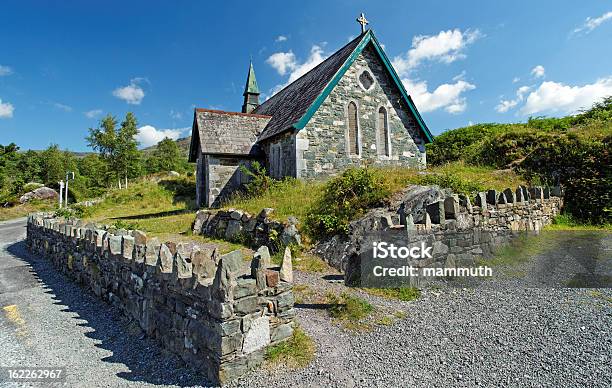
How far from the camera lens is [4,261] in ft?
36.4

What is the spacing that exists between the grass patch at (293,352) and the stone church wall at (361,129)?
962 cm

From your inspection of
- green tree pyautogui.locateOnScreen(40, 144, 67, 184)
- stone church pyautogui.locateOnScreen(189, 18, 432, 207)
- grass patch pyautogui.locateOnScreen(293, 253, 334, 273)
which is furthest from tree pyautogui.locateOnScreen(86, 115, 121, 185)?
grass patch pyautogui.locateOnScreen(293, 253, 334, 273)

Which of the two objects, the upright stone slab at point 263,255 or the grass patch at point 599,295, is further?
the grass patch at point 599,295

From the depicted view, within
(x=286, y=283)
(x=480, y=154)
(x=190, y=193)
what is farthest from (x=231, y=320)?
(x=190, y=193)

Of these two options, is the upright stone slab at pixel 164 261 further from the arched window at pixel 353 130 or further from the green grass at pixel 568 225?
the arched window at pixel 353 130

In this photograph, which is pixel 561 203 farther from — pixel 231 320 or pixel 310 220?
pixel 231 320

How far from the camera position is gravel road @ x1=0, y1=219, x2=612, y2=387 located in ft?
11.8

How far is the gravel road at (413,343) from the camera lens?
3.60 m

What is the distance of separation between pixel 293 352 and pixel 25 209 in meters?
34.0

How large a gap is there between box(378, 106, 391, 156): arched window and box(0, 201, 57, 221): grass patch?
90.5ft

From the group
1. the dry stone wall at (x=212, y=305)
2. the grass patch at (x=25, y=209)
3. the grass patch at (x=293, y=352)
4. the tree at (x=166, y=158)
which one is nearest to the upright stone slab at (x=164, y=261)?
the dry stone wall at (x=212, y=305)

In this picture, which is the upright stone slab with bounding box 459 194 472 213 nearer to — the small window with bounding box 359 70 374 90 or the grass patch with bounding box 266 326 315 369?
the grass patch with bounding box 266 326 315 369

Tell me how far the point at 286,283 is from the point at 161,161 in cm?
5416

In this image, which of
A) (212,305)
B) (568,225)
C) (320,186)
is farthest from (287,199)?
(568,225)
